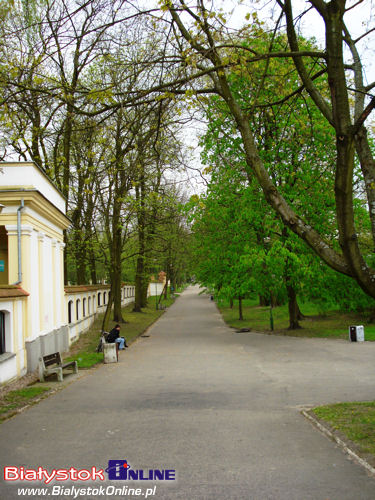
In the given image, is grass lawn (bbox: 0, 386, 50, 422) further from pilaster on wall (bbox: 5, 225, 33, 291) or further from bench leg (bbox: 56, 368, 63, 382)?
pilaster on wall (bbox: 5, 225, 33, 291)

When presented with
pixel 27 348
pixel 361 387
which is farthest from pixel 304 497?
pixel 27 348

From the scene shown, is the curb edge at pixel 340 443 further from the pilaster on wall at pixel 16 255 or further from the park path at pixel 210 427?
the pilaster on wall at pixel 16 255

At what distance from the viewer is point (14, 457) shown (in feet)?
18.9

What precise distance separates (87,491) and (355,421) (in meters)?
4.20

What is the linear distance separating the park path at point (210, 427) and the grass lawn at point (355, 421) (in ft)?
1.13

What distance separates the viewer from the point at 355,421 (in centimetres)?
692

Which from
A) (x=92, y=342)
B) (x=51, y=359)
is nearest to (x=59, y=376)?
(x=51, y=359)

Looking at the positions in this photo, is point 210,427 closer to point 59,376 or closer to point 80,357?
point 59,376

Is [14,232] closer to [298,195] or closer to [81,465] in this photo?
[81,465]

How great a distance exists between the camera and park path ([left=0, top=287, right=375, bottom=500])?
190 inches

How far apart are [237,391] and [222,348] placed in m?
8.39

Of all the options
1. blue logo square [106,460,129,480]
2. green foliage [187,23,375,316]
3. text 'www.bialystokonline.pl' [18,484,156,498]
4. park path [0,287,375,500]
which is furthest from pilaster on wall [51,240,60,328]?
text 'www.bialystokonline.pl' [18,484,156,498]

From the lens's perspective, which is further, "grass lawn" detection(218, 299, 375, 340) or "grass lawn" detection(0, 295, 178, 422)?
"grass lawn" detection(218, 299, 375, 340)

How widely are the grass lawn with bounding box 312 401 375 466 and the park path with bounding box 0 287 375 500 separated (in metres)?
0.34
